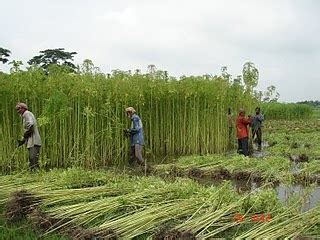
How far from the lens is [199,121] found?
19.1 m

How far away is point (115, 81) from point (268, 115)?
37632mm

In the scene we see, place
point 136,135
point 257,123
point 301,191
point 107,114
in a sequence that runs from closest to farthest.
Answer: point 301,191 → point 136,135 → point 107,114 → point 257,123

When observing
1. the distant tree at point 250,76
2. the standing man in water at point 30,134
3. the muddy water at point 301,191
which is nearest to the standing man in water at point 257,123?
the distant tree at point 250,76

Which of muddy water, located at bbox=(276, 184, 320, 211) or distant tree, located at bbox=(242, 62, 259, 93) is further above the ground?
distant tree, located at bbox=(242, 62, 259, 93)

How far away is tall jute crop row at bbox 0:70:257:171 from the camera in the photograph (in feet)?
47.1

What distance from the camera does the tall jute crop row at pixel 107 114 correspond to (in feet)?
47.1

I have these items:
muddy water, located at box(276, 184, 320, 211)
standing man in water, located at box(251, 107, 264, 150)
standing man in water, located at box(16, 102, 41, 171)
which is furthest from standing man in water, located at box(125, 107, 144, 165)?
standing man in water, located at box(251, 107, 264, 150)

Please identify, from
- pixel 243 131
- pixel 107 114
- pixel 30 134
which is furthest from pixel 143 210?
pixel 243 131

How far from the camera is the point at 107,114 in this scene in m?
15.8

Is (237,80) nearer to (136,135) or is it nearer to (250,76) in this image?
(250,76)

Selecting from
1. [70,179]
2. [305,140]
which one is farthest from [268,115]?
[70,179]

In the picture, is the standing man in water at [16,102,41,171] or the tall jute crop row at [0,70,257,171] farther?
the tall jute crop row at [0,70,257,171]

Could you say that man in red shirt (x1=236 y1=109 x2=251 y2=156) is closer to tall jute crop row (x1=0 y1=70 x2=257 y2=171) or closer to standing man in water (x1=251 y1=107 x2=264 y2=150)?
tall jute crop row (x1=0 y1=70 x2=257 y2=171)

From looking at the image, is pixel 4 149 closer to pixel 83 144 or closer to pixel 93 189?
pixel 83 144
